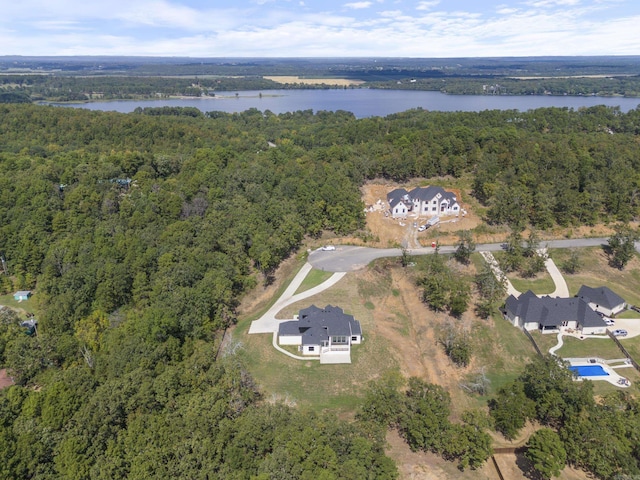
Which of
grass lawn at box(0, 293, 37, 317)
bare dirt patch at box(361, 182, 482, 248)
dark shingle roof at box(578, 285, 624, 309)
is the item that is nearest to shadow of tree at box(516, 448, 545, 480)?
dark shingle roof at box(578, 285, 624, 309)

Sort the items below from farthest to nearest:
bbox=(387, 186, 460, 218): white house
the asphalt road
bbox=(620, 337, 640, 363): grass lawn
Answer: bbox=(387, 186, 460, 218): white house → the asphalt road → bbox=(620, 337, 640, 363): grass lawn

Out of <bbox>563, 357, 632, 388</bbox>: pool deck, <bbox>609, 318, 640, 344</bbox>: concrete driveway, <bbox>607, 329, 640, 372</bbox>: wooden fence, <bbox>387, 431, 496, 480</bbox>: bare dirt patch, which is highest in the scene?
<bbox>609, 318, 640, 344</bbox>: concrete driveway

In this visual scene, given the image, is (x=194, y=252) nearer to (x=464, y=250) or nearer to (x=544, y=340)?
(x=464, y=250)

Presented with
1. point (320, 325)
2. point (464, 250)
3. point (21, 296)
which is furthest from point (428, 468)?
point (21, 296)

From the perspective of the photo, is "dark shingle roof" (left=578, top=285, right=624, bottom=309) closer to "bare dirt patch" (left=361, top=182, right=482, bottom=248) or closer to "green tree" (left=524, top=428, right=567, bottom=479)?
"bare dirt patch" (left=361, top=182, right=482, bottom=248)

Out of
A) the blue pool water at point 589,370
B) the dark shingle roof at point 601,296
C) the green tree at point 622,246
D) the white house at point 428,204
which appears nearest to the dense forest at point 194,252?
the blue pool water at point 589,370

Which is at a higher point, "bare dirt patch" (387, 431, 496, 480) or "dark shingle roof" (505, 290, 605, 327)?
"dark shingle roof" (505, 290, 605, 327)

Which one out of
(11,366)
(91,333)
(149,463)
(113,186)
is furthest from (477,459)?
(113,186)
